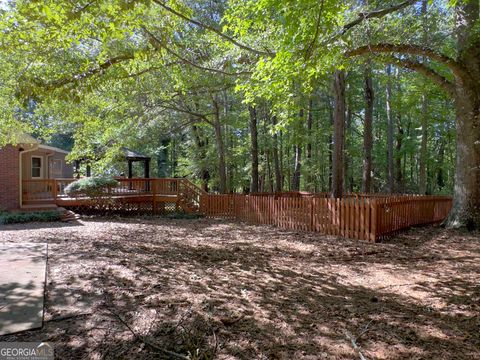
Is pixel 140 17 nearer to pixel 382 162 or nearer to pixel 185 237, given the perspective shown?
pixel 185 237

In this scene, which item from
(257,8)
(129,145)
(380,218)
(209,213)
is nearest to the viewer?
(257,8)

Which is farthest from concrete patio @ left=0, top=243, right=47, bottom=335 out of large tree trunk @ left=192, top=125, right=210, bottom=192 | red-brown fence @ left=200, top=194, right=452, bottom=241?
large tree trunk @ left=192, top=125, right=210, bottom=192

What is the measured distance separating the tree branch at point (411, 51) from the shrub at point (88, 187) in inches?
423

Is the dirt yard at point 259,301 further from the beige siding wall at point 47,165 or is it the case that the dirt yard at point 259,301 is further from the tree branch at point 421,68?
the beige siding wall at point 47,165

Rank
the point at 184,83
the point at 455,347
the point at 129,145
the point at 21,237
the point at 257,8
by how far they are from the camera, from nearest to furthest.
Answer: the point at 455,347 → the point at 257,8 → the point at 21,237 → the point at 184,83 → the point at 129,145

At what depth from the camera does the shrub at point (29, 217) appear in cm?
1056

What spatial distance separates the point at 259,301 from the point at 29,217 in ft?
33.3

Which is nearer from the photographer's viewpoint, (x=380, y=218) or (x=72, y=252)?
(x=72, y=252)

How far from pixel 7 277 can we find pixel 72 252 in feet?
5.66

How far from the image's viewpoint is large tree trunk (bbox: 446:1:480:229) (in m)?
8.70

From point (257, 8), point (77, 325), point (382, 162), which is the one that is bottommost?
point (77, 325)

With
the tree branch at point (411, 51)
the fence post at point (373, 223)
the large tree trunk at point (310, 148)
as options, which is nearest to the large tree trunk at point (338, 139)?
the tree branch at point (411, 51)

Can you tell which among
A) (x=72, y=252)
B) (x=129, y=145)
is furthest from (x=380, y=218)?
(x=129, y=145)

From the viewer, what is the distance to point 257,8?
21.2 ft
